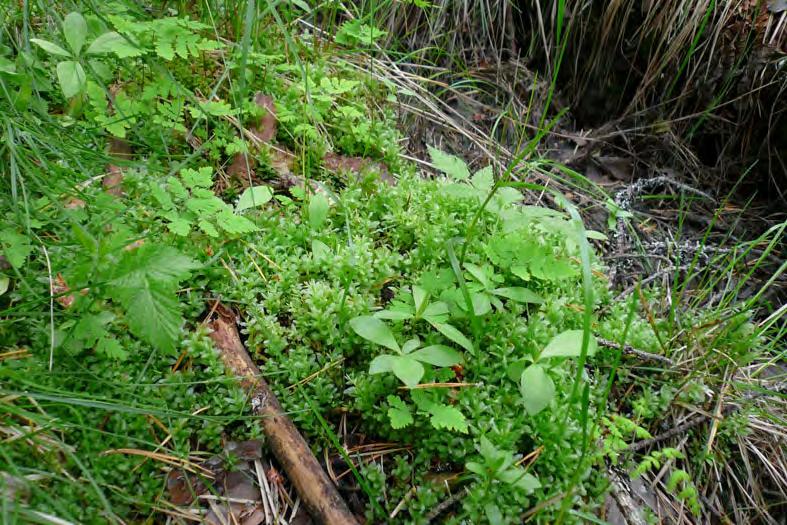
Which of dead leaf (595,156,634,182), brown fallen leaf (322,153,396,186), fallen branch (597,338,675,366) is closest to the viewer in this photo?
fallen branch (597,338,675,366)

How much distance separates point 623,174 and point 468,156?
4.01 ft

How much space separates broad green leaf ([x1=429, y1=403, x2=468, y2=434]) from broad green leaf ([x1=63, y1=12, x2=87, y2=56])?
5.71 ft

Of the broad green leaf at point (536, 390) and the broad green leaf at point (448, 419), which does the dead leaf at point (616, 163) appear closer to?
the broad green leaf at point (536, 390)

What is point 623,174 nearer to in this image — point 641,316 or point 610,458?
point 641,316

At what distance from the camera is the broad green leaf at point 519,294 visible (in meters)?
1.97

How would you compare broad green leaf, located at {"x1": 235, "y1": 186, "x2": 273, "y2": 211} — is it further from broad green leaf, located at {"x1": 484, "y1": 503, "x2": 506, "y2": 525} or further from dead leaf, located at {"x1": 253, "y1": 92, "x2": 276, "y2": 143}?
broad green leaf, located at {"x1": 484, "y1": 503, "x2": 506, "y2": 525}

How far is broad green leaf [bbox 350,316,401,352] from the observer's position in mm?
1723

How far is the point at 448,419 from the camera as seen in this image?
5.35 ft

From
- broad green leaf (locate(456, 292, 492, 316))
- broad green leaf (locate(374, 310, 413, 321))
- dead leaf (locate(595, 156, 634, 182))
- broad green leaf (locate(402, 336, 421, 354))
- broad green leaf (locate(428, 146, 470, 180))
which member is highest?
broad green leaf (locate(428, 146, 470, 180))

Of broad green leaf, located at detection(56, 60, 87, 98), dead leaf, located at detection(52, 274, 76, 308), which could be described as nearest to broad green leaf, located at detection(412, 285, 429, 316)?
dead leaf, located at detection(52, 274, 76, 308)

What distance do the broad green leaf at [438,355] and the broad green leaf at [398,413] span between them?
0.49 feet

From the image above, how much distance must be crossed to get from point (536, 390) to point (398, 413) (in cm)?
42

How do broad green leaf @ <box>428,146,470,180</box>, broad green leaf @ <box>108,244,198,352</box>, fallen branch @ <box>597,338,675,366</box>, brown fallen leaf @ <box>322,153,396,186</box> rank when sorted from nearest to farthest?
broad green leaf @ <box>108,244,198,352</box>
fallen branch @ <box>597,338,675,366</box>
broad green leaf @ <box>428,146,470,180</box>
brown fallen leaf @ <box>322,153,396,186</box>

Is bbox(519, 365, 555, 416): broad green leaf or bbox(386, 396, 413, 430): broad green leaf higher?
bbox(519, 365, 555, 416): broad green leaf
